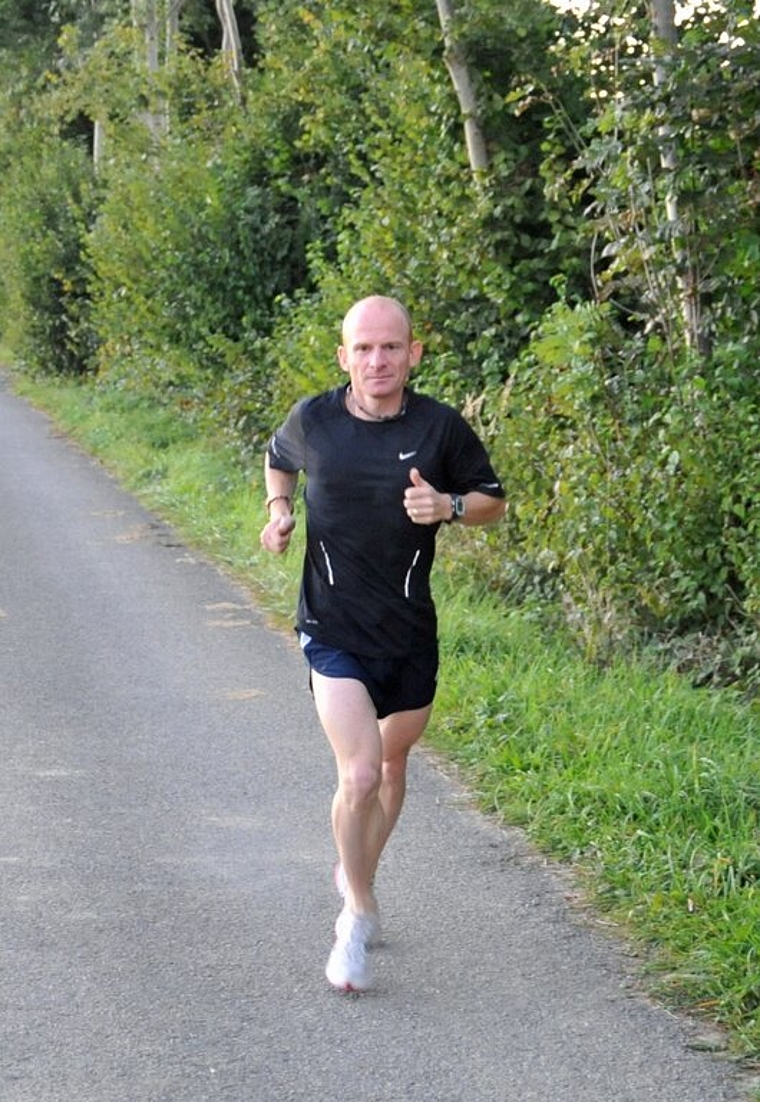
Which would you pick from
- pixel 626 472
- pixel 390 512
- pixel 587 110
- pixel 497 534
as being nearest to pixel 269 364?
pixel 587 110

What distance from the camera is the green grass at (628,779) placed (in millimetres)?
5664

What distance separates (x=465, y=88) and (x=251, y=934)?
8609 millimetres

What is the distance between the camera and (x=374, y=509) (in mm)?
5461

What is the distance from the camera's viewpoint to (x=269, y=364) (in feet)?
61.5

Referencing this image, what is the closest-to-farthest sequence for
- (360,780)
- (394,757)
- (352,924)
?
(360,780) < (352,924) < (394,757)

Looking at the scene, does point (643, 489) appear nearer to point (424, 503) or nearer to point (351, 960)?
point (424, 503)

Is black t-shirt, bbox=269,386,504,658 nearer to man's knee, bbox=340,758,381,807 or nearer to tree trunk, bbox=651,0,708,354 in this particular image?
man's knee, bbox=340,758,381,807

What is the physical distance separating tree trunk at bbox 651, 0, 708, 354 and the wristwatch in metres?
4.55

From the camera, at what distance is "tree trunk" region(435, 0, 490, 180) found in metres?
13.2

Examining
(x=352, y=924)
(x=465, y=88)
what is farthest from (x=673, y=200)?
(x=352, y=924)

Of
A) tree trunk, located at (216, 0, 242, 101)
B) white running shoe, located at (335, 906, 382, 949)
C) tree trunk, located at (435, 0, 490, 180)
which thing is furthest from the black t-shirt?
tree trunk, located at (216, 0, 242, 101)

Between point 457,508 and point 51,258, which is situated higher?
point 457,508

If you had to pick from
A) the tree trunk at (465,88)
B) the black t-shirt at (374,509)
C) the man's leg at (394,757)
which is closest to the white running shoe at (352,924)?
the man's leg at (394,757)

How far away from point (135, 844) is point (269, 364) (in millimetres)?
12010
